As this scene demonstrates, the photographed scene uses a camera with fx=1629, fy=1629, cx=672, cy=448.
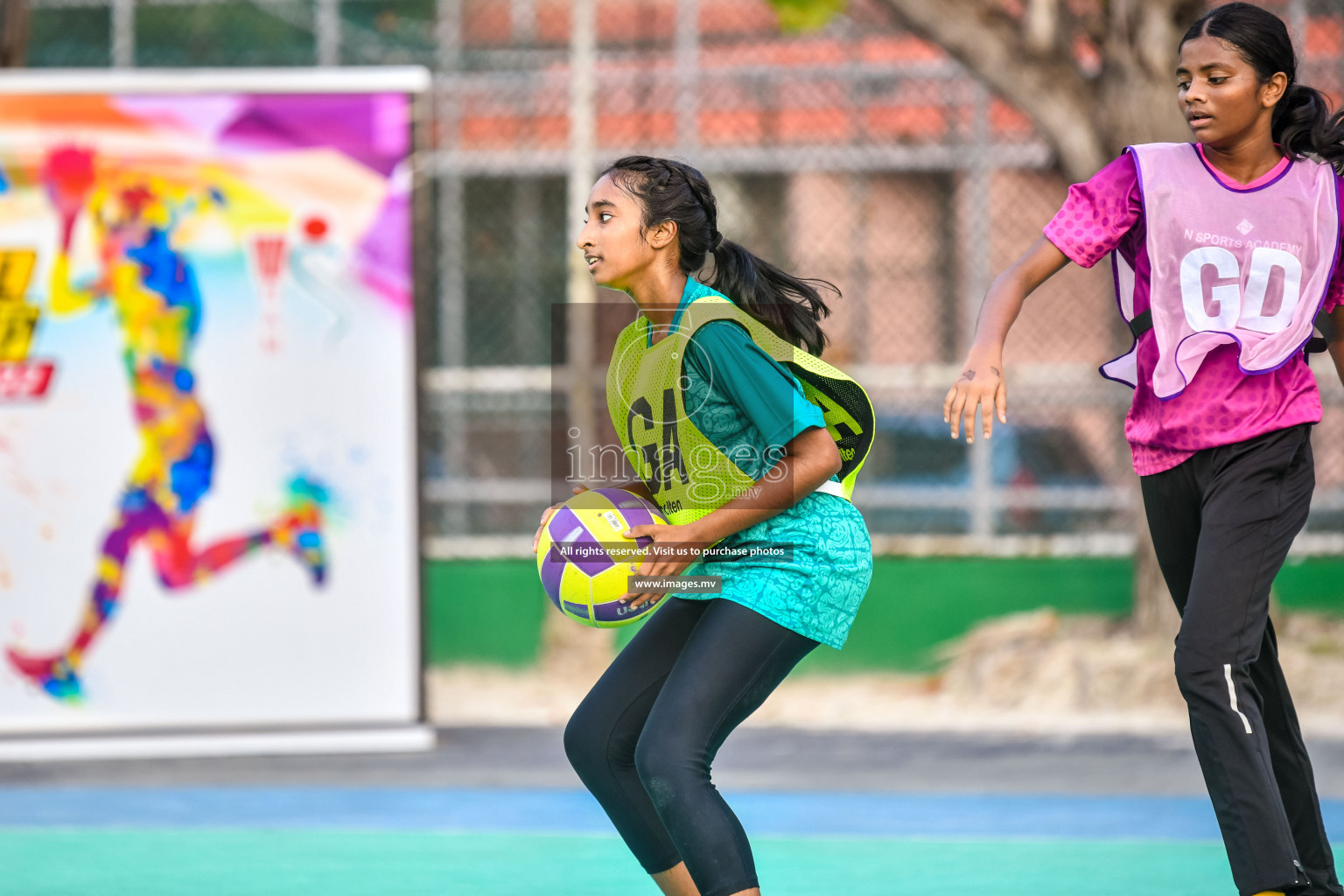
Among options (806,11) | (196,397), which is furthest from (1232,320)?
(806,11)

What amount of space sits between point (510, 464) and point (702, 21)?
257cm

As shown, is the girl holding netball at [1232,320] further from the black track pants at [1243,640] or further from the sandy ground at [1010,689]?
the sandy ground at [1010,689]

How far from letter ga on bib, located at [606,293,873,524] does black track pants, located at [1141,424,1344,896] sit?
767 millimetres

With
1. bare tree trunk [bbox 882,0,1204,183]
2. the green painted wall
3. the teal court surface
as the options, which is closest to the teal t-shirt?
the teal court surface

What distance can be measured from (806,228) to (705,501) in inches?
217

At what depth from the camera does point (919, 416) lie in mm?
8641

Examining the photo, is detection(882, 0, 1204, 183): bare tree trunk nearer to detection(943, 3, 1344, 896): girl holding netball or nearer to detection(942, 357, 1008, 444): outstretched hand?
detection(943, 3, 1344, 896): girl holding netball

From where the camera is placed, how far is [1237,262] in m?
3.52

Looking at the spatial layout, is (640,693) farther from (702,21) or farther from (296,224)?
(702,21)

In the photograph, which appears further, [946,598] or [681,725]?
[946,598]

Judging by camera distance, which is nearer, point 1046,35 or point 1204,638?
point 1204,638

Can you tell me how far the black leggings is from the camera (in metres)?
3.17

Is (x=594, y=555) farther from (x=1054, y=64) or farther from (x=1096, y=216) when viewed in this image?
(x=1054, y=64)

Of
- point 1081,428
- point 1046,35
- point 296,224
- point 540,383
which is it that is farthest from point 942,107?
point 296,224
